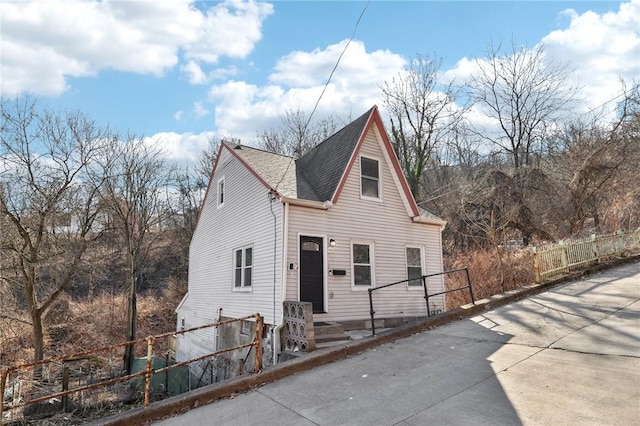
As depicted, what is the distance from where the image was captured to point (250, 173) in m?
11.7

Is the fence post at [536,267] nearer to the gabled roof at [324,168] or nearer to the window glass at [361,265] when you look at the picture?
the gabled roof at [324,168]

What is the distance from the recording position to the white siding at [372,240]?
997 cm

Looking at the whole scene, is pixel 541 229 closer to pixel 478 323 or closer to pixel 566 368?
pixel 478 323

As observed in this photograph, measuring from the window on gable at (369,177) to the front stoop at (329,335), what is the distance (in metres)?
4.37

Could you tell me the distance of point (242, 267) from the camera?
11695mm

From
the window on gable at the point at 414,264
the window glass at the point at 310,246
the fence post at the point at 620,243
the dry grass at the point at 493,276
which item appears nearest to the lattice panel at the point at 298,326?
the window glass at the point at 310,246

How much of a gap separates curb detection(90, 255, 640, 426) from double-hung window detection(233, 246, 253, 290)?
4.54 m

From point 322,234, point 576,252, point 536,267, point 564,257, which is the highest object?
point 322,234

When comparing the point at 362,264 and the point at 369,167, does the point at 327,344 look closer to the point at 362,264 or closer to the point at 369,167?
the point at 362,264

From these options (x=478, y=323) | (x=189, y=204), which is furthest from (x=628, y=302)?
(x=189, y=204)

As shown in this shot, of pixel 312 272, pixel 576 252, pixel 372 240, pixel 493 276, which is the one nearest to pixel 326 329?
pixel 312 272

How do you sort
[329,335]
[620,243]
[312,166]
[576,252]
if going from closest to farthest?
[329,335] → [312,166] → [576,252] → [620,243]

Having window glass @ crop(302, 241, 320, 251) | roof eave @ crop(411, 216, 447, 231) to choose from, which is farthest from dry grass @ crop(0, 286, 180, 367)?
roof eave @ crop(411, 216, 447, 231)

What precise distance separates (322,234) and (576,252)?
10034 mm
